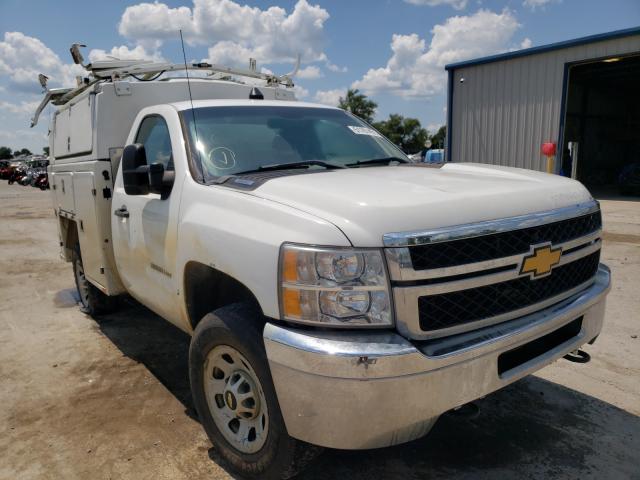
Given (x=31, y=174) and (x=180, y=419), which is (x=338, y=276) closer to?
(x=180, y=419)

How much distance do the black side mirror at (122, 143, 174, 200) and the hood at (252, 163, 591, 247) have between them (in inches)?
33.2

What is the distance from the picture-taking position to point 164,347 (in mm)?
4523

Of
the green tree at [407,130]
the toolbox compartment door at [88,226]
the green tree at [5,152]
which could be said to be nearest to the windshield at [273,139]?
the toolbox compartment door at [88,226]

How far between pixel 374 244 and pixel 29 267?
772 centimetres

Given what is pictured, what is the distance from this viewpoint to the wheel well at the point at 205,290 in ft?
9.07

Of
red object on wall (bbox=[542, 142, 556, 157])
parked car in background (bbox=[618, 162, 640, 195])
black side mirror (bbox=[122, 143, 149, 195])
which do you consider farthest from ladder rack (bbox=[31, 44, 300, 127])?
parked car in background (bbox=[618, 162, 640, 195])

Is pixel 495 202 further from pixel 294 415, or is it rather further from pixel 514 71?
pixel 514 71

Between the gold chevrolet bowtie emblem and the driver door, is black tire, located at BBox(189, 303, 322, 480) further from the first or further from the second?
the gold chevrolet bowtie emblem

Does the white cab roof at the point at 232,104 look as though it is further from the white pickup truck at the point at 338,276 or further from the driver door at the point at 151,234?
the driver door at the point at 151,234

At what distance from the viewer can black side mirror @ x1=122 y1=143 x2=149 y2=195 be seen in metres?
3.05

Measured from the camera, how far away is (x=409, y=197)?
223cm

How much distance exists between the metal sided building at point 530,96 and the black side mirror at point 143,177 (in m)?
15.8

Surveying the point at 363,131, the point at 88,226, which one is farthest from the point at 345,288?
the point at 88,226

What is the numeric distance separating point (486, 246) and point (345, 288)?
2.17 ft
